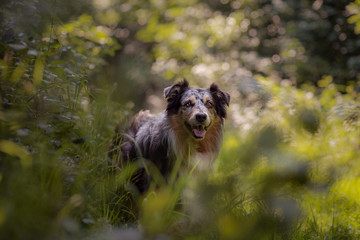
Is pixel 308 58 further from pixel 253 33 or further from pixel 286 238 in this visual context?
pixel 286 238

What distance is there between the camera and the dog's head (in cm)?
346

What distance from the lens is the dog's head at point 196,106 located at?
346 cm

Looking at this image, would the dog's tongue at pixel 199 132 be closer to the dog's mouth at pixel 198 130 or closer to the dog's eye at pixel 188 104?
the dog's mouth at pixel 198 130

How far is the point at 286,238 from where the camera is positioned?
2.52 m

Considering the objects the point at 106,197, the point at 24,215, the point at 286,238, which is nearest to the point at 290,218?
the point at 24,215

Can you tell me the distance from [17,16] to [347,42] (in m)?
6.33

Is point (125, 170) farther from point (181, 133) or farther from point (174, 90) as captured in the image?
point (174, 90)

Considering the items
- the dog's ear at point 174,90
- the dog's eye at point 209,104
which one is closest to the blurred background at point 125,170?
the dog's ear at point 174,90

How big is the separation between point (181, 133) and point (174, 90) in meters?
0.54

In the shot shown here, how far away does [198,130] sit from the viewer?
3520 mm

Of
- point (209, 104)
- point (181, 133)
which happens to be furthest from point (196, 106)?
point (181, 133)

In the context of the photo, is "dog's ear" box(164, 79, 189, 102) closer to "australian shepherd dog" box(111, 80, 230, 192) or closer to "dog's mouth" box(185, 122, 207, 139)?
"australian shepherd dog" box(111, 80, 230, 192)

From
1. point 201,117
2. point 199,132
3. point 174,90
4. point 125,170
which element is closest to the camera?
point 125,170

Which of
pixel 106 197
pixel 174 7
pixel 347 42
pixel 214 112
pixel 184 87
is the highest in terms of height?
pixel 174 7
